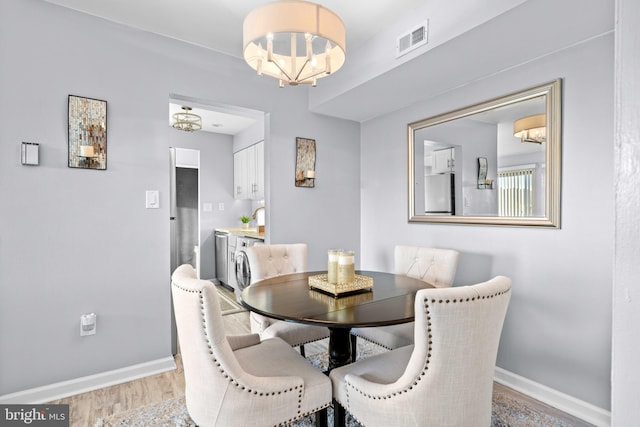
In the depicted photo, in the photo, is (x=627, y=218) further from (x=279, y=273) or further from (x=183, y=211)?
(x=183, y=211)

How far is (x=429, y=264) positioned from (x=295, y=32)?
1708 millimetres

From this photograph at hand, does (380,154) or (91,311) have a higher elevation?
(380,154)

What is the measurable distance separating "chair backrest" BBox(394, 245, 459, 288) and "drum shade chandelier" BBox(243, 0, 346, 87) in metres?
1.41

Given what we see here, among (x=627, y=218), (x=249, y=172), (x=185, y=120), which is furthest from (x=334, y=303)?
(x=249, y=172)

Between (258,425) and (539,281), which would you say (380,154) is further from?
(258,425)

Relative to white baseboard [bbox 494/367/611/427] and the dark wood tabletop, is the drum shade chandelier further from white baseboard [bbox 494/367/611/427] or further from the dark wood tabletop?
white baseboard [bbox 494/367/611/427]

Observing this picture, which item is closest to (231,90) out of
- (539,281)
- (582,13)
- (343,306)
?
(343,306)

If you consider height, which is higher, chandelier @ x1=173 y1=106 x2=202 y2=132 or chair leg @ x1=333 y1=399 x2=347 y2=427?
chandelier @ x1=173 y1=106 x2=202 y2=132

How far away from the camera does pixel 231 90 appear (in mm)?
2814

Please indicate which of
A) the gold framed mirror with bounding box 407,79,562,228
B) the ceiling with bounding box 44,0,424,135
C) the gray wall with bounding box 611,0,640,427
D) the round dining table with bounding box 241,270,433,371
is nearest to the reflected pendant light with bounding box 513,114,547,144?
the gold framed mirror with bounding box 407,79,562,228

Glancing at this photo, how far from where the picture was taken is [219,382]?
1.18 m

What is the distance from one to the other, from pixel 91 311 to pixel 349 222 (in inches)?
92.4

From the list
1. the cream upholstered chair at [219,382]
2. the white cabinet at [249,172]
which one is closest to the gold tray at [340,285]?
the cream upholstered chair at [219,382]

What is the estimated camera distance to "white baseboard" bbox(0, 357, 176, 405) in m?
2.03
